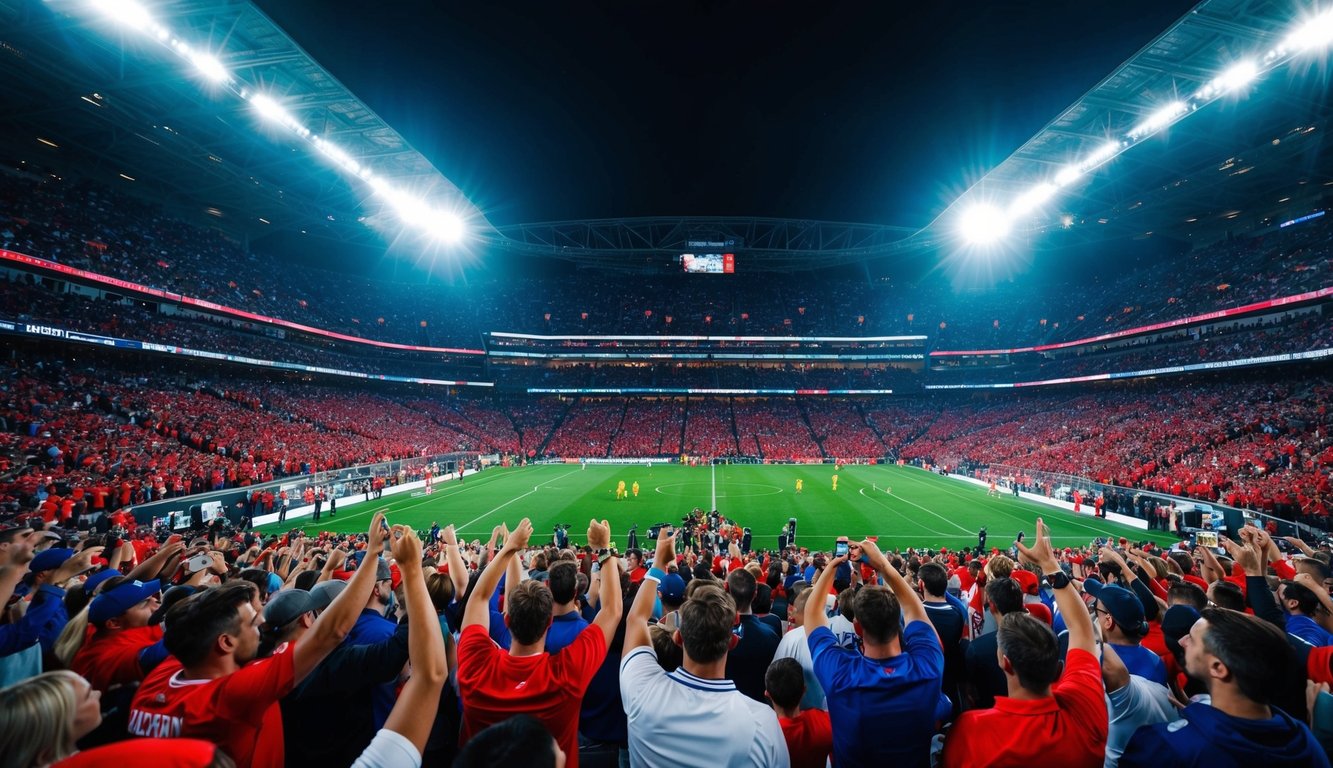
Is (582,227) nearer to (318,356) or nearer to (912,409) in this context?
(318,356)

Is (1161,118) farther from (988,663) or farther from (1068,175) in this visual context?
(988,663)

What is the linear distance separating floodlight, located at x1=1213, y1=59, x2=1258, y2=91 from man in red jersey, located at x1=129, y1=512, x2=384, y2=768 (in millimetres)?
36768

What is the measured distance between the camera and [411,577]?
7.59 feet

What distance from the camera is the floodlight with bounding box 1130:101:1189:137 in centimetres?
2641

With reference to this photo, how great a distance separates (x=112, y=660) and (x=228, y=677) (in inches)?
88.5

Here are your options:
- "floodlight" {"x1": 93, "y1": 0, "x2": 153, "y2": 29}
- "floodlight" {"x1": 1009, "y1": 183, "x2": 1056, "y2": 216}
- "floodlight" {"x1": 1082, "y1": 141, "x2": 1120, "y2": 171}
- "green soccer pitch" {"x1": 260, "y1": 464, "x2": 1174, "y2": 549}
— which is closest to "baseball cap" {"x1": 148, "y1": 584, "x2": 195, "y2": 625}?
"green soccer pitch" {"x1": 260, "y1": 464, "x2": 1174, "y2": 549}

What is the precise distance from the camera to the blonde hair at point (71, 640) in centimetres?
363

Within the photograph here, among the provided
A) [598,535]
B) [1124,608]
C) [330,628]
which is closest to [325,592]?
[330,628]

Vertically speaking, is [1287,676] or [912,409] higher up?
[912,409]

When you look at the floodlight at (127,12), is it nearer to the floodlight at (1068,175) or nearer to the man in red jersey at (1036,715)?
the man in red jersey at (1036,715)

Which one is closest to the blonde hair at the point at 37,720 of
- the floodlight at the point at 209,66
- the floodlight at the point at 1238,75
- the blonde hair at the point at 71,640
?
the blonde hair at the point at 71,640

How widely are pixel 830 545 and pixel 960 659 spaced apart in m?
16.9

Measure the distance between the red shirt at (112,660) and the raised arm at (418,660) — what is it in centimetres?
290

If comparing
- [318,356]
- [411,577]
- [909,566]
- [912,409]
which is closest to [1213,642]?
[411,577]
